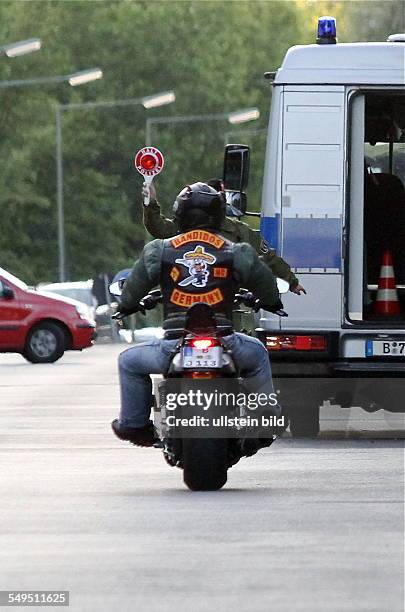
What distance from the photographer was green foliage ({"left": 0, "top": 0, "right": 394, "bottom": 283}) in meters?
66.2

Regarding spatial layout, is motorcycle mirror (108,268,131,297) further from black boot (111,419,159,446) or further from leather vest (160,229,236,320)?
black boot (111,419,159,446)

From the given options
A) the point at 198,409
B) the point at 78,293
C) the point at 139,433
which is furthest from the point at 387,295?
the point at 78,293

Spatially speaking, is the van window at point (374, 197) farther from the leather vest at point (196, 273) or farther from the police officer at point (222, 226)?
the leather vest at point (196, 273)

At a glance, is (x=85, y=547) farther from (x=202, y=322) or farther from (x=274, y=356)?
(x=274, y=356)

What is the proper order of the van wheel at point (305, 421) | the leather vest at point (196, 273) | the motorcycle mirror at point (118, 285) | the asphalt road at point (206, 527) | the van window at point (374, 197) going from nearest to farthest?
the asphalt road at point (206, 527)
the leather vest at point (196, 273)
the motorcycle mirror at point (118, 285)
the van window at point (374, 197)
the van wheel at point (305, 421)

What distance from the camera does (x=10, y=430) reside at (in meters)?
18.2

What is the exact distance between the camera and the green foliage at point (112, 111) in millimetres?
66188

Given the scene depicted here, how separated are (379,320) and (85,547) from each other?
282 inches

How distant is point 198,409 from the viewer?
12.0 m

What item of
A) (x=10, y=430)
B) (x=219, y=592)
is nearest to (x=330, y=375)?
(x=10, y=430)

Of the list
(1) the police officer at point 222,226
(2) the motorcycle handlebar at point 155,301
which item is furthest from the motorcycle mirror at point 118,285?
(1) the police officer at point 222,226

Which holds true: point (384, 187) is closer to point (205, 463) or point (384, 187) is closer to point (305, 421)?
point (305, 421)
